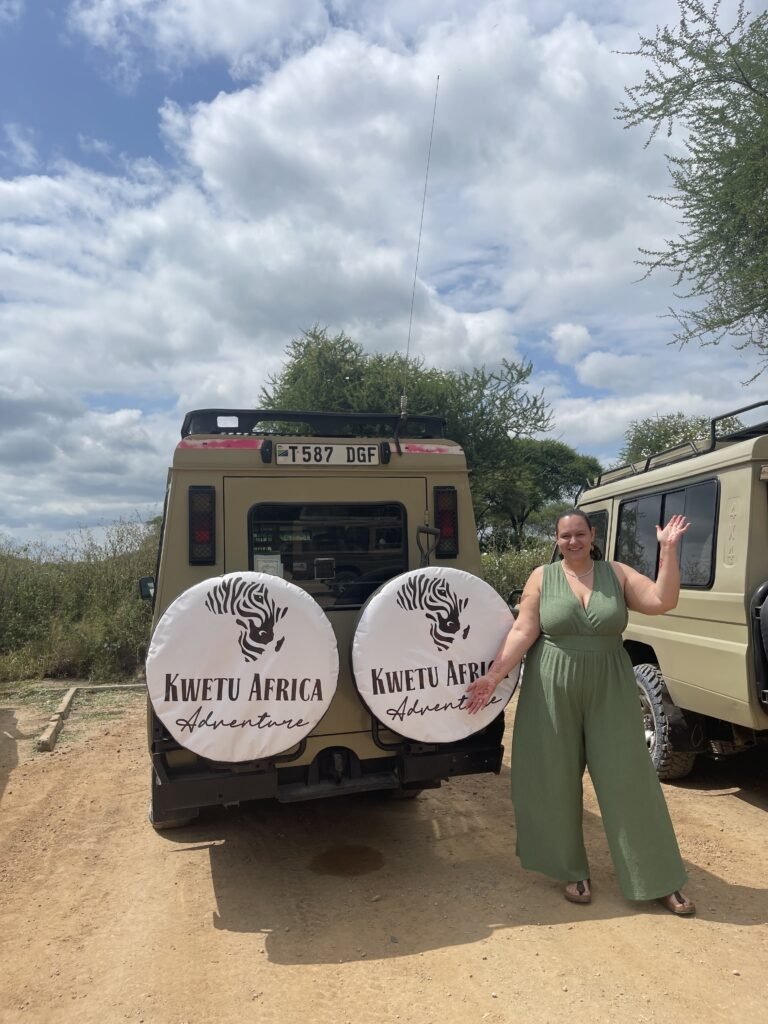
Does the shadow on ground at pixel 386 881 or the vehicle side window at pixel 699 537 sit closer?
the shadow on ground at pixel 386 881

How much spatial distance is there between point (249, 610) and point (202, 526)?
30.7 inches

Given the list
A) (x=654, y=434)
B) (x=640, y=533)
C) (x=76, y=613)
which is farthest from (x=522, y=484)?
(x=640, y=533)

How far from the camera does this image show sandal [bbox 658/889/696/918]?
3.46m

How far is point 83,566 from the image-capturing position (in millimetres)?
12000

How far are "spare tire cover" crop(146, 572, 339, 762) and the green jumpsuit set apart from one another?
1.08m

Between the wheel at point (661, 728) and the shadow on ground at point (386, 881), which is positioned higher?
the wheel at point (661, 728)

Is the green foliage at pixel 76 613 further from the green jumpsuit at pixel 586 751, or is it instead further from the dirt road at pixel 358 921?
the green jumpsuit at pixel 586 751

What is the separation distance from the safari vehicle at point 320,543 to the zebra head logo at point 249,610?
2.5 inches

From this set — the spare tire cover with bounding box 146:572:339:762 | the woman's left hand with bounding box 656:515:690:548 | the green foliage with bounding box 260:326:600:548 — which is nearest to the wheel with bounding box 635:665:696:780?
the woman's left hand with bounding box 656:515:690:548

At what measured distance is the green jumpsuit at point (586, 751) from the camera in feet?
11.6

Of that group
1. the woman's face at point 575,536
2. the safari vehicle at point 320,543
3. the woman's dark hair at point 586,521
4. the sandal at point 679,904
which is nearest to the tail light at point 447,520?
the safari vehicle at point 320,543

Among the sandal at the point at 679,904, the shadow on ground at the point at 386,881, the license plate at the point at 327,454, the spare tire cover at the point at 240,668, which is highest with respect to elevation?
the license plate at the point at 327,454

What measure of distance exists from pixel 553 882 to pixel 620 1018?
1165 millimetres

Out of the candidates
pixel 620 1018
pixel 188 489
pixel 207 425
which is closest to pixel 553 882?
pixel 620 1018
